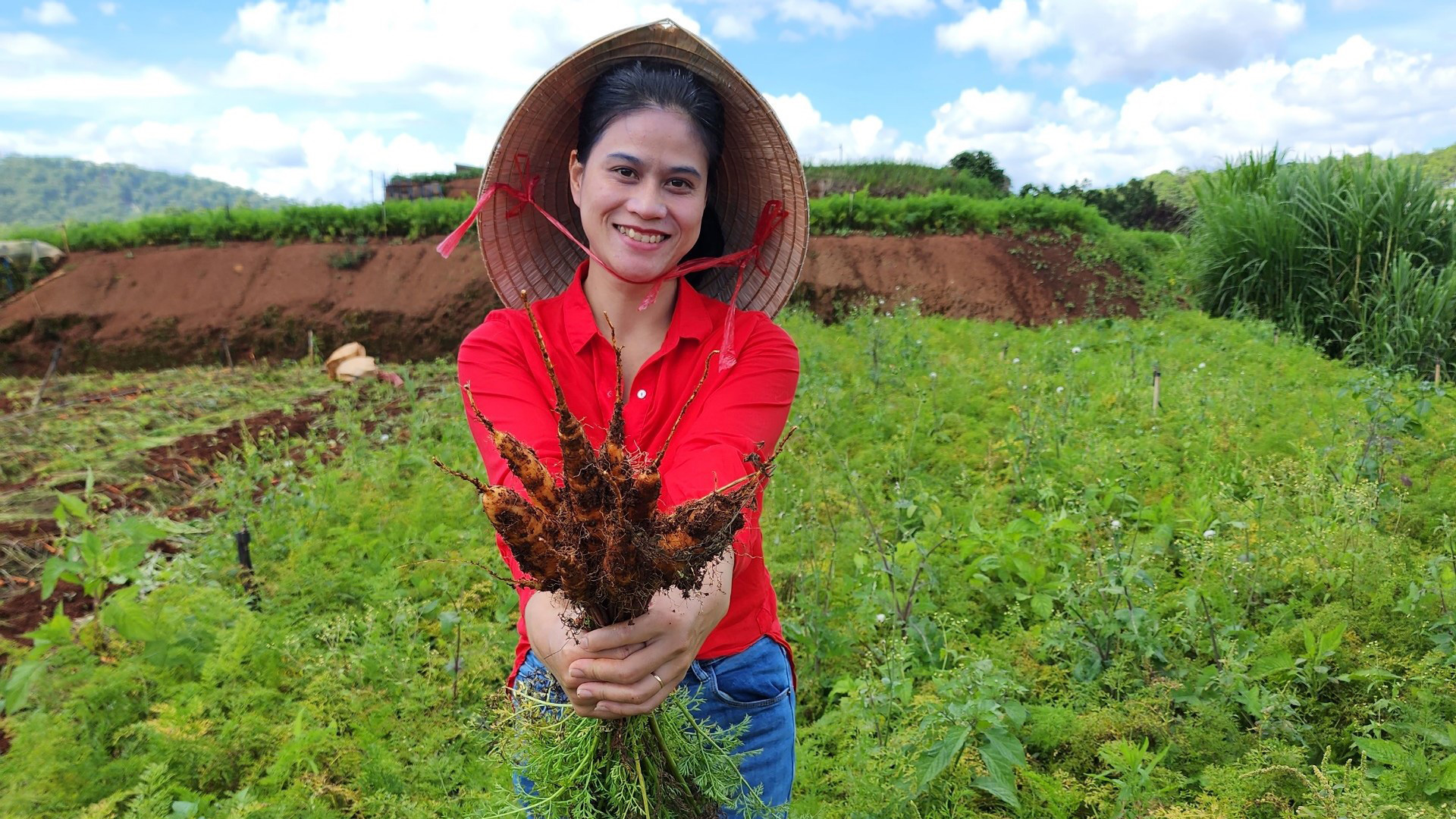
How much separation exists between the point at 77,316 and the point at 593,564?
14.6 m

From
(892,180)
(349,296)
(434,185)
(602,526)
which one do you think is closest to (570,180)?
(602,526)

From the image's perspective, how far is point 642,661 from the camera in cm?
126

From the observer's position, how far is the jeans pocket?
1617mm

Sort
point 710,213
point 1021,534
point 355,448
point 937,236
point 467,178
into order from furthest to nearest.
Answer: point 467,178 < point 937,236 < point 355,448 < point 1021,534 < point 710,213

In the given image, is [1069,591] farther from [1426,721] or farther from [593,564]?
[593,564]

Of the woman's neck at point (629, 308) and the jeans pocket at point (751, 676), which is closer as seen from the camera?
the jeans pocket at point (751, 676)

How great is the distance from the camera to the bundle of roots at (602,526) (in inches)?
48.3

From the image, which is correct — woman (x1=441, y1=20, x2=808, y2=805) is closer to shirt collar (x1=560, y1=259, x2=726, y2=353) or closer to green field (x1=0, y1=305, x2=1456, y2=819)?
shirt collar (x1=560, y1=259, x2=726, y2=353)

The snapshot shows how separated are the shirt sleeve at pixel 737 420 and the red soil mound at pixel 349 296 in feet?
30.4

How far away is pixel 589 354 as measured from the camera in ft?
5.90

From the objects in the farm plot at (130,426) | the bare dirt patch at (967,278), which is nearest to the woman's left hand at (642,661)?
the farm plot at (130,426)

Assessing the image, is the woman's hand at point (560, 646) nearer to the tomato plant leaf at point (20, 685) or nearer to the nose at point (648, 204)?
the nose at point (648, 204)

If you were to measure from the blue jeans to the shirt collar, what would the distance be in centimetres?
64

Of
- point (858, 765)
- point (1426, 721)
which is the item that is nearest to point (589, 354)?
point (858, 765)
